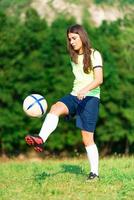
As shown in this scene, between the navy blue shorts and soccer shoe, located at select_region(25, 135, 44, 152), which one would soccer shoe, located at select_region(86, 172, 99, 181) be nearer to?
the navy blue shorts

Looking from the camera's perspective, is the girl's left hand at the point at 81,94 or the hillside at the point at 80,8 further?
the hillside at the point at 80,8

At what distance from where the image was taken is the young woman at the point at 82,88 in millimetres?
9245

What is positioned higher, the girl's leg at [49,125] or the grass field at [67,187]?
the girl's leg at [49,125]

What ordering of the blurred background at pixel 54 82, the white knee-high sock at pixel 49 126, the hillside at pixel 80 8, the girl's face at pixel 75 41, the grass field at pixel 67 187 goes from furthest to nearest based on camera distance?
the hillside at pixel 80 8 < the blurred background at pixel 54 82 < the girl's face at pixel 75 41 < the white knee-high sock at pixel 49 126 < the grass field at pixel 67 187

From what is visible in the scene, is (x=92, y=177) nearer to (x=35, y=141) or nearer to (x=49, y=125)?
(x=49, y=125)

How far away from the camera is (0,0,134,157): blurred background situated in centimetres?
3597

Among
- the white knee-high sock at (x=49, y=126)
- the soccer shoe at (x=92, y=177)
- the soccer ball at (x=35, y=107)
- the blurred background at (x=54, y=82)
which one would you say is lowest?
the blurred background at (x=54, y=82)

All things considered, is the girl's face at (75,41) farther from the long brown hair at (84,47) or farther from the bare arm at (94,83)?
the bare arm at (94,83)

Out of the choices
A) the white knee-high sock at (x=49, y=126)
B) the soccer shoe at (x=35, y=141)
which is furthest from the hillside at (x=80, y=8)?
the soccer shoe at (x=35, y=141)

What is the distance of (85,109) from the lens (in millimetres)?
9500

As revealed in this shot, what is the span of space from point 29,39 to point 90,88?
28.6 m

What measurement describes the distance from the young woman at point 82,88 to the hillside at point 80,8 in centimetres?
3847

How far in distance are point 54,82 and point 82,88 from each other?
89.6ft

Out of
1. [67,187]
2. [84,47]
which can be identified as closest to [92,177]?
[67,187]
